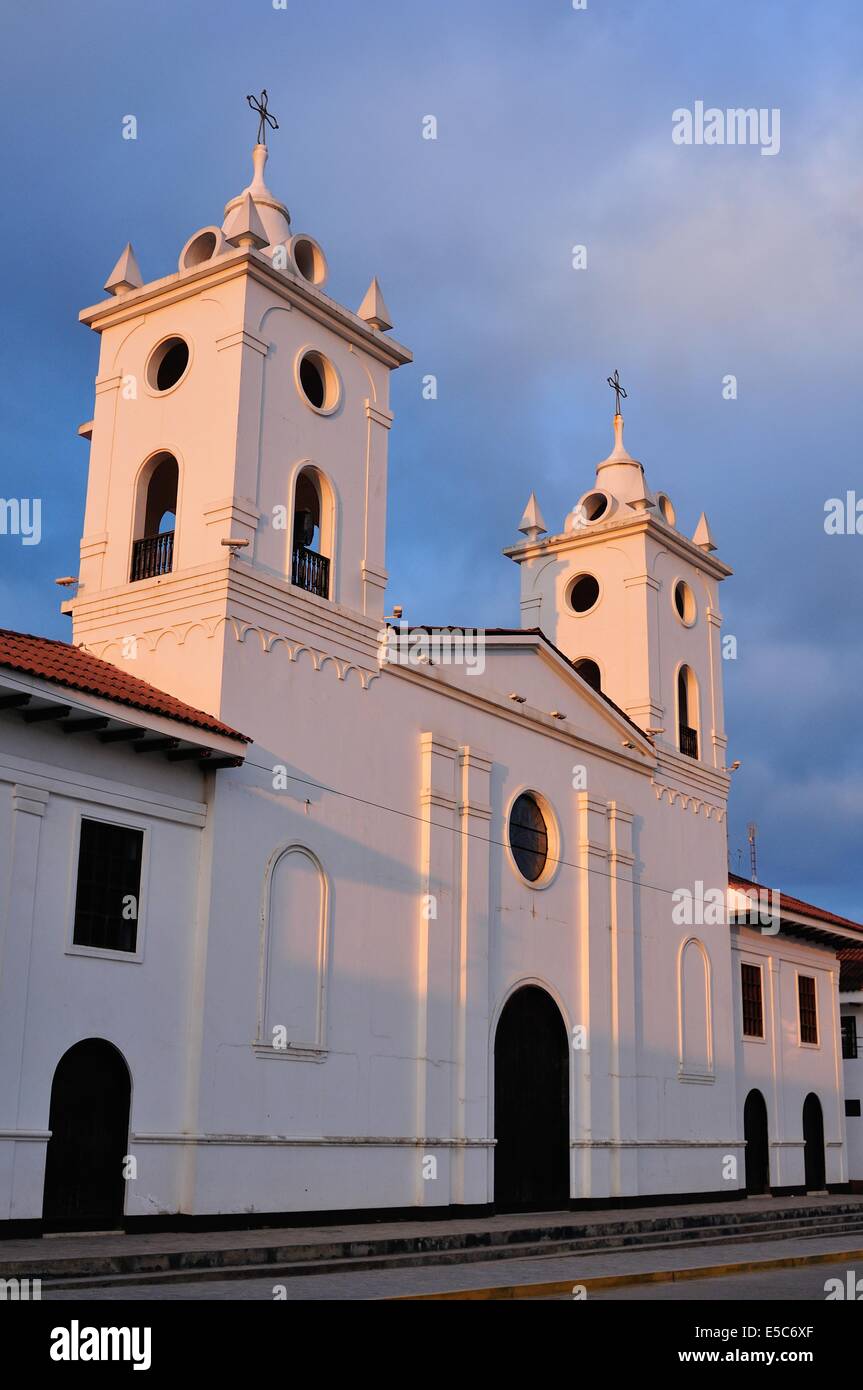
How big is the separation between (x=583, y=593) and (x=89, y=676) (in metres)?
15.8

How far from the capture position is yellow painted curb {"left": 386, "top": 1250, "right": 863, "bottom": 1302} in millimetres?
12047

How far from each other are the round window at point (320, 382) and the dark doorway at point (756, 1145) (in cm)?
1773

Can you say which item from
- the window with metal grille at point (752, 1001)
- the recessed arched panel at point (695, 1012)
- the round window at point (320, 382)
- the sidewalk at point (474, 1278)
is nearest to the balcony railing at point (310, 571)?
the round window at point (320, 382)

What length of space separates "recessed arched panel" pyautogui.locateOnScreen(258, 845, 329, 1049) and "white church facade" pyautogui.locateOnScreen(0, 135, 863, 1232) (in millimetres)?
43

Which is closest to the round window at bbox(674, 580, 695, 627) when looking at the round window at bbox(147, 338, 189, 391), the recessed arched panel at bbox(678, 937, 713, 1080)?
the recessed arched panel at bbox(678, 937, 713, 1080)

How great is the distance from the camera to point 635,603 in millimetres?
29328

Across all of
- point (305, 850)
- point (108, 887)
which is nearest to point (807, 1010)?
point (305, 850)

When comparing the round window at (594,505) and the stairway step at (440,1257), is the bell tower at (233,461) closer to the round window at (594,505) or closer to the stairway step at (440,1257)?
the stairway step at (440,1257)

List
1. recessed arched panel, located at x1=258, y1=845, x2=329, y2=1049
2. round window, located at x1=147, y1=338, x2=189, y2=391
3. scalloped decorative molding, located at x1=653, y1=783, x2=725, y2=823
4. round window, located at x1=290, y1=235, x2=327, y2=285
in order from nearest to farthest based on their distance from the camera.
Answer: recessed arched panel, located at x1=258, y1=845, x2=329, y2=1049
round window, located at x1=147, y1=338, x2=189, y2=391
round window, located at x1=290, y1=235, x2=327, y2=285
scalloped decorative molding, located at x1=653, y1=783, x2=725, y2=823

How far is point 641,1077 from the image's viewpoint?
2575 centimetres

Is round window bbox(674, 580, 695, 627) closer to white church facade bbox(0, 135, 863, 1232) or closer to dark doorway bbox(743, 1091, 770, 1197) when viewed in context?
white church facade bbox(0, 135, 863, 1232)

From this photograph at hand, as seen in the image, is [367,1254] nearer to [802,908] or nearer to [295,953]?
[295,953]

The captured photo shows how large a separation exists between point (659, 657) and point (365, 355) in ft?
33.4
